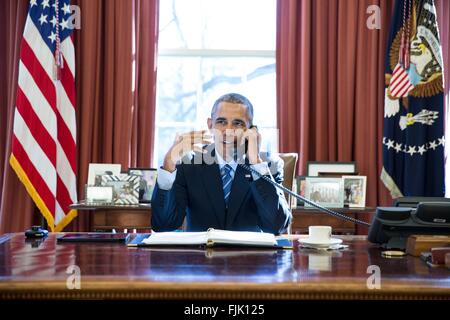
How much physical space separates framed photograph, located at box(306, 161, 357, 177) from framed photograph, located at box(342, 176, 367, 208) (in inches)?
7.1

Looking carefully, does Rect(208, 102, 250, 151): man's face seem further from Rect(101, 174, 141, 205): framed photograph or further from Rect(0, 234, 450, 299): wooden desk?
Rect(101, 174, 141, 205): framed photograph

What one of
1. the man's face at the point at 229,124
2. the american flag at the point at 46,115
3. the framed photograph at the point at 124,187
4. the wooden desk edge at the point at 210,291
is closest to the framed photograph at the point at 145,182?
the framed photograph at the point at 124,187

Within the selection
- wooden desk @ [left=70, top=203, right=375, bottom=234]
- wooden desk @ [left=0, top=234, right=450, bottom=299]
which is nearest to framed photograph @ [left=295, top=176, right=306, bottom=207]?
wooden desk @ [left=70, top=203, right=375, bottom=234]

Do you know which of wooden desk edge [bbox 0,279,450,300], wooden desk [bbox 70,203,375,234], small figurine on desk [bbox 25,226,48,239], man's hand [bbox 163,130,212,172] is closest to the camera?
wooden desk edge [bbox 0,279,450,300]

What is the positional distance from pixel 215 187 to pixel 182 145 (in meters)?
0.24

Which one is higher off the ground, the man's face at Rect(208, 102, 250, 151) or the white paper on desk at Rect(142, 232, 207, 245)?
the man's face at Rect(208, 102, 250, 151)

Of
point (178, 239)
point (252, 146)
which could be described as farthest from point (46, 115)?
point (178, 239)

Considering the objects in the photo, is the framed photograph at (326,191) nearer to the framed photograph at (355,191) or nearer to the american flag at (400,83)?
the framed photograph at (355,191)

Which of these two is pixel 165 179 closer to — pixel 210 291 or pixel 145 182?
pixel 210 291

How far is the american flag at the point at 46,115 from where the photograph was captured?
3.83 metres

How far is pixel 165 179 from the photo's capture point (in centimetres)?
229

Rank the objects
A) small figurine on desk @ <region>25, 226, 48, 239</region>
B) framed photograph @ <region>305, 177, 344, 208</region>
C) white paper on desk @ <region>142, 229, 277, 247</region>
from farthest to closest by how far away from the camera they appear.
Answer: framed photograph @ <region>305, 177, 344, 208</region> → small figurine on desk @ <region>25, 226, 48, 239</region> → white paper on desk @ <region>142, 229, 277, 247</region>

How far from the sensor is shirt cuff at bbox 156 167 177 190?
7.50ft
